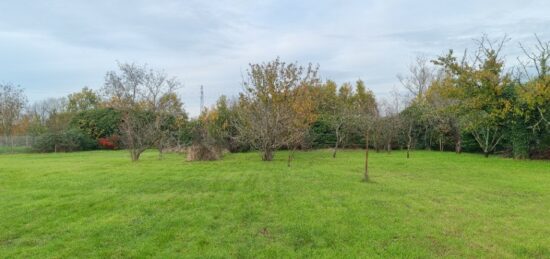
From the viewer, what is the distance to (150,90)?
96.8 ft

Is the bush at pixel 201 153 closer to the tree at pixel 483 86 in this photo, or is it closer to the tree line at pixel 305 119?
the tree line at pixel 305 119

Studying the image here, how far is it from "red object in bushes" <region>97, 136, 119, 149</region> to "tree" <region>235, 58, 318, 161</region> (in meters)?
12.5

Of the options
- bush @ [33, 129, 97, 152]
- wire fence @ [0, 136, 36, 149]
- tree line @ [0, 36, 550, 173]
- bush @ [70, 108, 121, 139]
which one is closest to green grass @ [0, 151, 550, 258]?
tree line @ [0, 36, 550, 173]

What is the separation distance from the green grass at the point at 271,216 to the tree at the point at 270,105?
20.9 ft

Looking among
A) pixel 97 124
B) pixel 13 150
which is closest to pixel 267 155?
pixel 97 124

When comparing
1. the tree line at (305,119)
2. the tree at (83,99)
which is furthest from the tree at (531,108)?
the tree at (83,99)

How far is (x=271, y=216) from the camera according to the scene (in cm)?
627

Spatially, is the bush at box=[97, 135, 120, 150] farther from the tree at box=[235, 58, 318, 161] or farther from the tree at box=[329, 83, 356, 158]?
the tree at box=[329, 83, 356, 158]

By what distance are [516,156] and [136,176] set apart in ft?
52.7

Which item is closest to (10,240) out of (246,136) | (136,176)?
(136,176)

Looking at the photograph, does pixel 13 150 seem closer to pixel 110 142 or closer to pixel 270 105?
pixel 110 142

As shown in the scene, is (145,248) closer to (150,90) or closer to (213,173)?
(213,173)

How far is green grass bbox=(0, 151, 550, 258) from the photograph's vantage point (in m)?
4.77

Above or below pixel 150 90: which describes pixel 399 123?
below
